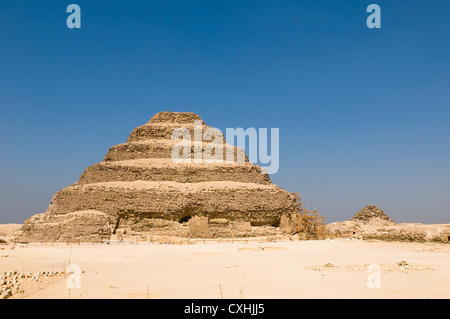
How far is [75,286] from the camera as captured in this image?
349 inches

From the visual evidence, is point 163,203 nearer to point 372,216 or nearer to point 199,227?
point 199,227

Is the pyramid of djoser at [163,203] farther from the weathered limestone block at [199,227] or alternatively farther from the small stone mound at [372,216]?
the small stone mound at [372,216]

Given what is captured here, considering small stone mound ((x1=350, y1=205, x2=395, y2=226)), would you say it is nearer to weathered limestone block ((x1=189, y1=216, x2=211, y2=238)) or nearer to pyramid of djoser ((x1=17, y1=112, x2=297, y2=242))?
pyramid of djoser ((x1=17, y1=112, x2=297, y2=242))

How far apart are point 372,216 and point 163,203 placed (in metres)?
36.7

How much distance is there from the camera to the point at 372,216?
59375 mm

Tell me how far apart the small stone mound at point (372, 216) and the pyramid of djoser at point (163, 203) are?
Answer: 24.6 m

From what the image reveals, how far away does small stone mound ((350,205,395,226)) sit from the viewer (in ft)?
191

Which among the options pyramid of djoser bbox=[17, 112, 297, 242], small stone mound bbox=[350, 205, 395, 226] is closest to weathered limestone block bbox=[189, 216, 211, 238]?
pyramid of djoser bbox=[17, 112, 297, 242]

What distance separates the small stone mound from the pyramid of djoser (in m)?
24.6

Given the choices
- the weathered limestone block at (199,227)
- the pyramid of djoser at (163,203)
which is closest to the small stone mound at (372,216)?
the pyramid of djoser at (163,203)

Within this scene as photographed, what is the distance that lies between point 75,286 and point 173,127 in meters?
38.6

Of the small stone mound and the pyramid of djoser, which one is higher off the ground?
the pyramid of djoser

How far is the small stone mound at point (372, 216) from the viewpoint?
5821cm

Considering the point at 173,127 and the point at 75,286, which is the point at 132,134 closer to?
the point at 173,127
